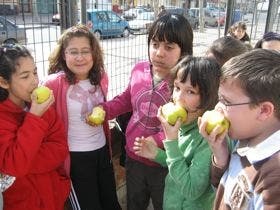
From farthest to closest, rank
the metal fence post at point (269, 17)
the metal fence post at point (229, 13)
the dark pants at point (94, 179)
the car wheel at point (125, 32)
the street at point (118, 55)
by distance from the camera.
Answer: the metal fence post at point (269, 17) → the metal fence post at point (229, 13) → the car wheel at point (125, 32) → the street at point (118, 55) → the dark pants at point (94, 179)

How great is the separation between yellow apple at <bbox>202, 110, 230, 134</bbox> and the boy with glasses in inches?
0.7

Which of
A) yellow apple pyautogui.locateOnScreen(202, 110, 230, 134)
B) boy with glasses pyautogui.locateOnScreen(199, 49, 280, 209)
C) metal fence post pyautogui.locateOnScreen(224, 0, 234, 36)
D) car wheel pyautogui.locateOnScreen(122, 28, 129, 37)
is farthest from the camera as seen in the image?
metal fence post pyautogui.locateOnScreen(224, 0, 234, 36)

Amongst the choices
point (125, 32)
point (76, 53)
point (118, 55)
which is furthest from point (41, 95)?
point (118, 55)

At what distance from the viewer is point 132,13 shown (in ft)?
12.9

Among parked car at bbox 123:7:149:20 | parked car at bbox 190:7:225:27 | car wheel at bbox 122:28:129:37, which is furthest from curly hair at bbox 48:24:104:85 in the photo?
parked car at bbox 190:7:225:27

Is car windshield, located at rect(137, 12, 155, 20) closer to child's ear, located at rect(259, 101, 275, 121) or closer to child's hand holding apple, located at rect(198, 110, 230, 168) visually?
child's hand holding apple, located at rect(198, 110, 230, 168)

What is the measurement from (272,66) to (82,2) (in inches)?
79.9

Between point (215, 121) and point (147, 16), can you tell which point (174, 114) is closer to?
point (215, 121)

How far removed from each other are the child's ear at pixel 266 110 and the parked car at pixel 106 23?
2171mm

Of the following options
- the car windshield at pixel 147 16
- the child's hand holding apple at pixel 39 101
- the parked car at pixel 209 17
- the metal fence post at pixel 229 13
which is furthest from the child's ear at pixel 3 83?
the metal fence post at pixel 229 13

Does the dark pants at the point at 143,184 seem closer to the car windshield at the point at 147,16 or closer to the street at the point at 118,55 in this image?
the street at the point at 118,55

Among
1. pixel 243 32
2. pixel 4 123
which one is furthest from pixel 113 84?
pixel 243 32

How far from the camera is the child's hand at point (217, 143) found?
149 centimetres

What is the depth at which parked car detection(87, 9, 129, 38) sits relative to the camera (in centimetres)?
323
